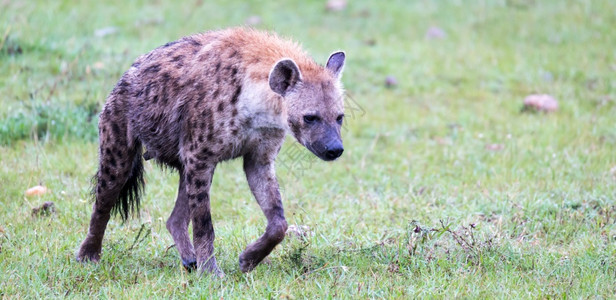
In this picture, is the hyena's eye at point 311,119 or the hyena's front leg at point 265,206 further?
the hyena's front leg at point 265,206

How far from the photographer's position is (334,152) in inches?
153

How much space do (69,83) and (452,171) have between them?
12.4 feet

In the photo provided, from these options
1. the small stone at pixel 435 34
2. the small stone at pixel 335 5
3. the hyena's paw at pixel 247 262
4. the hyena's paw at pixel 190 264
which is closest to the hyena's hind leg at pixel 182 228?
the hyena's paw at pixel 190 264

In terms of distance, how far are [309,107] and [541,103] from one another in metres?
4.74

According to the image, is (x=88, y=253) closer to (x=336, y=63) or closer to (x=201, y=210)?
(x=201, y=210)

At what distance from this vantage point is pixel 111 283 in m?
4.05

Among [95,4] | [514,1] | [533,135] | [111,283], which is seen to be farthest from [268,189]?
[514,1]

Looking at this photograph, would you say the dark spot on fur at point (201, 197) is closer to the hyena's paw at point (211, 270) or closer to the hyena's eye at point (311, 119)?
the hyena's paw at point (211, 270)

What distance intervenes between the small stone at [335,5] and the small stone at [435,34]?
151 cm

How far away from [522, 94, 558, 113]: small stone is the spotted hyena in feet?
14.2

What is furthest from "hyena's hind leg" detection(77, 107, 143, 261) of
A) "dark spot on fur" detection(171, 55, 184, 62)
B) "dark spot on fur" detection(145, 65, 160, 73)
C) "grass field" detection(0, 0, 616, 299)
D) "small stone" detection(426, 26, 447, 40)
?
"small stone" detection(426, 26, 447, 40)

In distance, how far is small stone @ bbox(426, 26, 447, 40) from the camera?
1057 cm

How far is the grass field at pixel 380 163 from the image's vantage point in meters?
4.09

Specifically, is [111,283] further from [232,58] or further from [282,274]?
[232,58]
